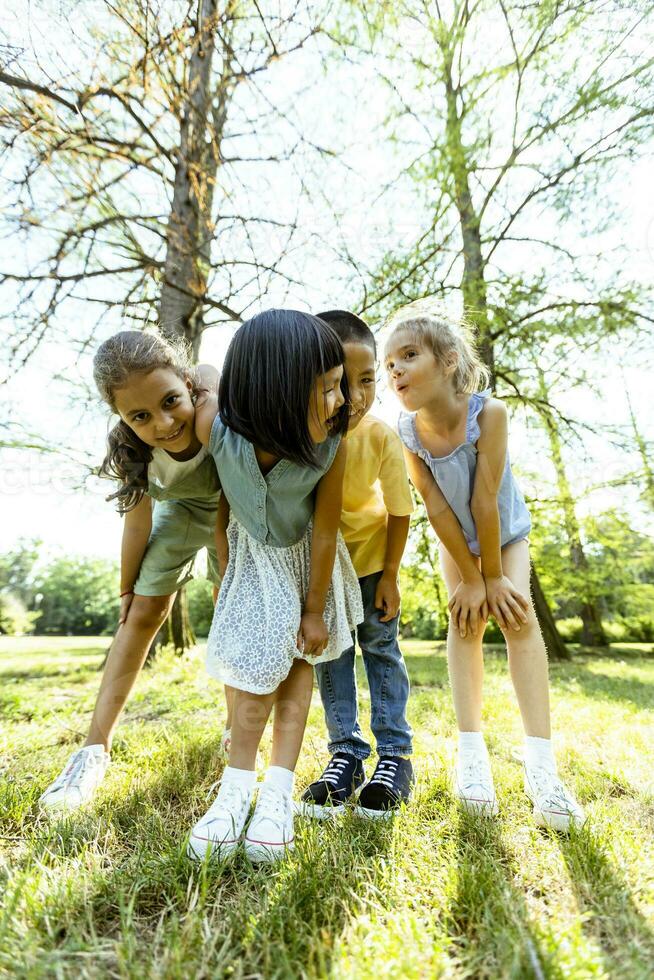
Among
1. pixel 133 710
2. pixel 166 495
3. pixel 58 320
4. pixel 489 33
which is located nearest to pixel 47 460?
pixel 58 320

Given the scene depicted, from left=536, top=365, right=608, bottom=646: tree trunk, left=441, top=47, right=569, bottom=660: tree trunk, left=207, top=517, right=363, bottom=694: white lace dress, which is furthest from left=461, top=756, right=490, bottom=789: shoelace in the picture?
left=536, top=365, right=608, bottom=646: tree trunk

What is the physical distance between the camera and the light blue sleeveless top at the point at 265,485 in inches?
62.8

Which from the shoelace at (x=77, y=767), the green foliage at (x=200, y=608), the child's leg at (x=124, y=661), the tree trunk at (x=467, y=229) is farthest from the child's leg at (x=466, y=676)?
the green foliage at (x=200, y=608)

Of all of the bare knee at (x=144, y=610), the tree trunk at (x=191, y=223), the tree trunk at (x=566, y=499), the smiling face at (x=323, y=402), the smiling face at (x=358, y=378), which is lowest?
the bare knee at (x=144, y=610)

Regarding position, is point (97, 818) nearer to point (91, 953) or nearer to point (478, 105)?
point (91, 953)

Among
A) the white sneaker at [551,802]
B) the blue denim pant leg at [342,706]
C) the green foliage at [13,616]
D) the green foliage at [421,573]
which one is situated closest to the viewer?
the white sneaker at [551,802]

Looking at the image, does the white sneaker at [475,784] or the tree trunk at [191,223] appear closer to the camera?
the white sneaker at [475,784]

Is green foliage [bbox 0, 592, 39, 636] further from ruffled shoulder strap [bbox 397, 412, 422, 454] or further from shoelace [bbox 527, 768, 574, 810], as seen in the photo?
shoelace [bbox 527, 768, 574, 810]

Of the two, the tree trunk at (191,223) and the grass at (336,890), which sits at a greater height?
the tree trunk at (191,223)

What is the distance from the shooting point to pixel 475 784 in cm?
159

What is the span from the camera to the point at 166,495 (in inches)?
74.8

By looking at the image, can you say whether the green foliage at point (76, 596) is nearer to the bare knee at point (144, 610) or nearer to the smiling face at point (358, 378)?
the bare knee at point (144, 610)

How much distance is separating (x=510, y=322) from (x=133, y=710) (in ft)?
17.0

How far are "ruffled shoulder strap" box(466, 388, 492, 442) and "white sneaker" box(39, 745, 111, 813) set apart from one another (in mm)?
1591
